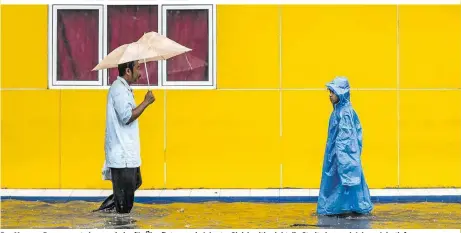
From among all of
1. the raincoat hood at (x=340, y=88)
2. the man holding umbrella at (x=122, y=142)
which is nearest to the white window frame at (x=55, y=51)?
the man holding umbrella at (x=122, y=142)

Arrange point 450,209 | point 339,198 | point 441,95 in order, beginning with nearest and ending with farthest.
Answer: point 339,198, point 450,209, point 441,95

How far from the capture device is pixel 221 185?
1742cm

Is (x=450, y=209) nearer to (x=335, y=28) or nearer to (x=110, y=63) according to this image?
(x=335, y=28)

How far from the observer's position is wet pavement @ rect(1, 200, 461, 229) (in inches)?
545

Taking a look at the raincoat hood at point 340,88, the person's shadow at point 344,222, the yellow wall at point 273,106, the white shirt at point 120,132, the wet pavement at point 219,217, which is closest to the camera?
the person's shadow at point 344,222

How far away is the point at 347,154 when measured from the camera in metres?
14.2

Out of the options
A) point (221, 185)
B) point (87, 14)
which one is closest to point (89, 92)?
point (87, 14)

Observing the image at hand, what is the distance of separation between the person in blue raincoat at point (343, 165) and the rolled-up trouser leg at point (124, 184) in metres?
2.04

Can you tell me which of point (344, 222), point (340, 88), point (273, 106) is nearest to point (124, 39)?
point (273, 106)

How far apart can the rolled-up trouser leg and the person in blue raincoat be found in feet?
6.68

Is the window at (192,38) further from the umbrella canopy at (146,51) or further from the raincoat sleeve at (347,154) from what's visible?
the raincoat sleeve at (347,154)

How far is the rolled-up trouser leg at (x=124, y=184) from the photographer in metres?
14.2

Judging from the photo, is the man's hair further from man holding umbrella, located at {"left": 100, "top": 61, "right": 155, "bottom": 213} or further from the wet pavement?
the wet pavement

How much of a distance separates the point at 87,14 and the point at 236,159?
271 centimetres
